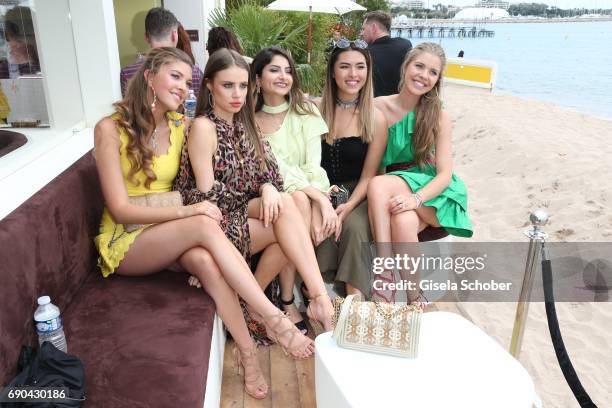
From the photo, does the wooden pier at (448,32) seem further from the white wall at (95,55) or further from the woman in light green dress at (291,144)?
the woman in light green dress at (291,144)

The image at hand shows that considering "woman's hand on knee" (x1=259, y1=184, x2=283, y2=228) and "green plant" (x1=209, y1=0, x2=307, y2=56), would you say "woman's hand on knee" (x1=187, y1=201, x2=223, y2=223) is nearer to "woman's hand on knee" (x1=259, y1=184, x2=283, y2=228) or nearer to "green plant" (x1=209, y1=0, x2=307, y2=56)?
"woman's hand on knee" (x1=259, y1=184, x2=283, y2=228)

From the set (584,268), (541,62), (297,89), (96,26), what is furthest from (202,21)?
(541,62)

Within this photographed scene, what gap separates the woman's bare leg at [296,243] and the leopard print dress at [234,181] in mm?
79

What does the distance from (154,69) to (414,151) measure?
1.66 metres

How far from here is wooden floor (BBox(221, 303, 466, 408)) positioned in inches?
93.0

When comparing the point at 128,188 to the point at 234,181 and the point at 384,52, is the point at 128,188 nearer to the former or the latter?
the point at 234,181

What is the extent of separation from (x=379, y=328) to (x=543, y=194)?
5766 millimetres

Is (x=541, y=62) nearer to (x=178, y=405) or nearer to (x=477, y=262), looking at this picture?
(x=477, y=262)

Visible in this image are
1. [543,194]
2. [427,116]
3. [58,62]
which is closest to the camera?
[427,116]

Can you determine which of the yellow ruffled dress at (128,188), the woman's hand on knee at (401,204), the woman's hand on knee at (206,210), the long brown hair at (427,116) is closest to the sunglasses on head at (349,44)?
the long brown hair at (427,116)

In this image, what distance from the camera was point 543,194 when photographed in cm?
666

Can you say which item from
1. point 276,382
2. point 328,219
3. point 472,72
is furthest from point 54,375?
point 472,72

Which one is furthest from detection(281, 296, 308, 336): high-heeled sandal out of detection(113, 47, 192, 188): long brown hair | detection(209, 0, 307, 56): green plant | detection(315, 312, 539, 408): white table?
detection(209, 0, 307, 56): green plant

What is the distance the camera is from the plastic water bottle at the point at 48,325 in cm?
172
